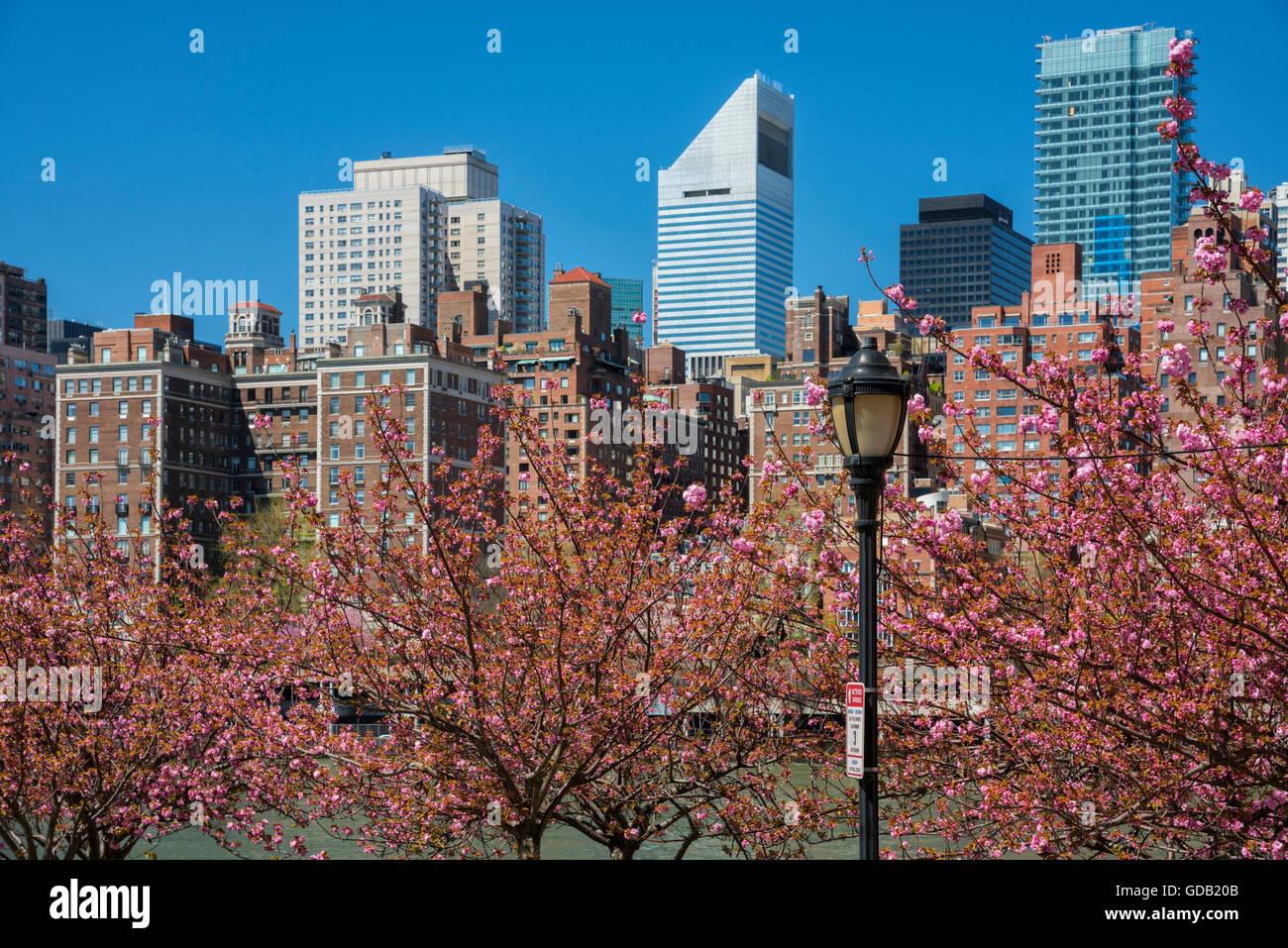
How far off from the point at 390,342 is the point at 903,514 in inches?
5820

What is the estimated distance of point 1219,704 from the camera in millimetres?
14922

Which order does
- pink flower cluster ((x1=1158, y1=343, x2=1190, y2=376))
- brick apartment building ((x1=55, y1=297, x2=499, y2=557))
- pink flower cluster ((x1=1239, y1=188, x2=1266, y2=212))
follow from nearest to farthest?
pink flower cluster ((x1=1239, y1=188, x2=1266, y2=212)), pink flower cluster ((x1=1158, y1=343, x2=1190, y2=376)), brick apartment building ((x1=55, y1=297, x2=499, y2=557))

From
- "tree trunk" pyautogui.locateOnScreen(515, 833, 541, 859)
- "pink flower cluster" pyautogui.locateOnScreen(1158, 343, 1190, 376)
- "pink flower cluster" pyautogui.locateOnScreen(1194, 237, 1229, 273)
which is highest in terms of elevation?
→ "pink flower cluster" pyautogui.locateOnScreen(1194, 237, 1229, 273)

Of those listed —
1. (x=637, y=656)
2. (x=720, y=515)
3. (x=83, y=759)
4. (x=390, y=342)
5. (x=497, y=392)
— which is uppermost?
(x=390, y=342)

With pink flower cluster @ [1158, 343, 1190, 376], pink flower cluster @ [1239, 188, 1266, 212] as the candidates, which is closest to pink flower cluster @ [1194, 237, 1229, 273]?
pink flower cluster @ [1239, 188, 1266, 212]

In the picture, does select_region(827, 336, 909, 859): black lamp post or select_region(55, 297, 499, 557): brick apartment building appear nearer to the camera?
select_region(827, 336, 909, 859): black lamp post

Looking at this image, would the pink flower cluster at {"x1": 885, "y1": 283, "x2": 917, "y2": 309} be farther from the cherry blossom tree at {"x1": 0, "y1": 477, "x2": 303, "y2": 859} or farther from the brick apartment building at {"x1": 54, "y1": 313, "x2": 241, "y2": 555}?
the brick apartment building at {"x1": 54, "y1": 313, "x2": 241, "y2": 555}

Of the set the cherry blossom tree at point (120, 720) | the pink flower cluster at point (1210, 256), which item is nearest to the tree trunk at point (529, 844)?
the cherry blossom tree at point (120, 720)

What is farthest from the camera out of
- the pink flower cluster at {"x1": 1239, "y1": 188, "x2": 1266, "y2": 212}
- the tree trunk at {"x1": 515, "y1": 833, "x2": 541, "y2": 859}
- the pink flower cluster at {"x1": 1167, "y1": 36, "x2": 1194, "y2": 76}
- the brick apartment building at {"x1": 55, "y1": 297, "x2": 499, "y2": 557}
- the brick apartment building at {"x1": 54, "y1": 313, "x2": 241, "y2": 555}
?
the brick apartment building at {"x1": 54, "y1": 313, "x2": 241, "y2": 555}

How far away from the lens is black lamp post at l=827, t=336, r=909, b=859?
11.5 metres

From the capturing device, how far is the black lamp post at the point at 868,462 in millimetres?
11477

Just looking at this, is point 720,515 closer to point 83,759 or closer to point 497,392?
point 497,392

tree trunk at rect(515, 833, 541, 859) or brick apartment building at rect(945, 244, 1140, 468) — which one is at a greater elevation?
brick apartment building at rect(945, 244, 1140, 468)
